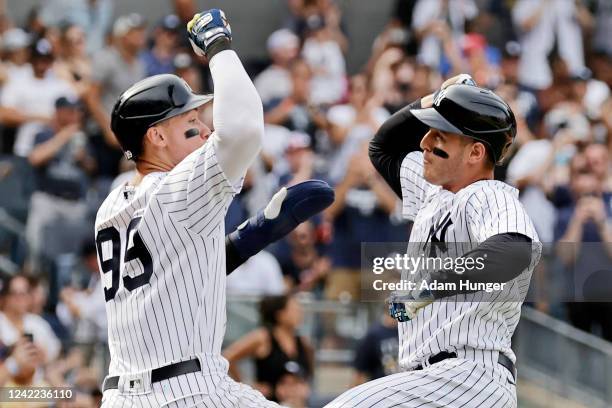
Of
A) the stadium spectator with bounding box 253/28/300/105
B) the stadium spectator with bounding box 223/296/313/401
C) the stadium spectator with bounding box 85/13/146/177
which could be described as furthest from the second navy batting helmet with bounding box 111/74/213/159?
the stadium spectator with bounding box 253/28/300/105

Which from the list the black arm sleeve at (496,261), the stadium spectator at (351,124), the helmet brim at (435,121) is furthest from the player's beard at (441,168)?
the stadium spectator at (351,124)

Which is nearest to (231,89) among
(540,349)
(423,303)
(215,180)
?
(215,180)

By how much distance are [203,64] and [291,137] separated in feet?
4.62

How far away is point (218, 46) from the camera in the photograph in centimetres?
451

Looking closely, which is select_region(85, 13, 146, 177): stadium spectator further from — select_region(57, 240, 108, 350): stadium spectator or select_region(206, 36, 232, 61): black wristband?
select_region(206, 36, 232, 61): black wristband

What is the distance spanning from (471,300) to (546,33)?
25.7ft

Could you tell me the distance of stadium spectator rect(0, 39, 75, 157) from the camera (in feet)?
32.5

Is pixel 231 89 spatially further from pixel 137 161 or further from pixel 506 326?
pixel 506 326

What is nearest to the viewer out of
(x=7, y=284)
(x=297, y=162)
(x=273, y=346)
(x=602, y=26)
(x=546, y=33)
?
(x=273, y=346)

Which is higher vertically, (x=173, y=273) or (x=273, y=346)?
(x=173, y=273)

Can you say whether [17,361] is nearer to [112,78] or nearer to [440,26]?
[112,78]

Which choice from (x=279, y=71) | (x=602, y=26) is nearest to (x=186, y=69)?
(x=279, y=71)

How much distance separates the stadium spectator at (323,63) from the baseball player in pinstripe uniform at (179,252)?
638cm

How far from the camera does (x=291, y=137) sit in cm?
1003
